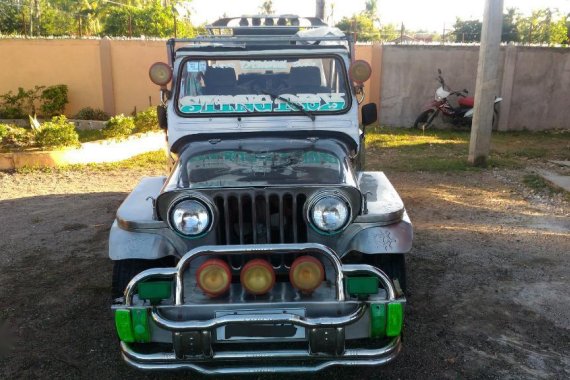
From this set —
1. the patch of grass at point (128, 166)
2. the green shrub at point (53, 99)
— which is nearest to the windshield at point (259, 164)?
the patch of grass at point (128, 166)

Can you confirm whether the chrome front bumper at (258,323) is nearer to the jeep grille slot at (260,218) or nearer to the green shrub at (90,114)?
the jeep grille slot at (260,218)

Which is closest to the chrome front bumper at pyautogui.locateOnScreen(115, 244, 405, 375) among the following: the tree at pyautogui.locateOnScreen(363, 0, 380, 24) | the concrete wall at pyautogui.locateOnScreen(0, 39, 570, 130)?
the concrete wall at pyautogui.locateOnScreen(0, 39, 570, 130)

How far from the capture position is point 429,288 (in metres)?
4.23

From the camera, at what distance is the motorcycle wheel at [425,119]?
12.5 meters

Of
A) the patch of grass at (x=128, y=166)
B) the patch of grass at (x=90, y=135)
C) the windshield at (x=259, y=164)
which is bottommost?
the patch of grass at (x=128, y=166)

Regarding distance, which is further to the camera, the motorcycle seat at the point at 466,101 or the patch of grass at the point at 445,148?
the motorcycle seat at the point at 466,101

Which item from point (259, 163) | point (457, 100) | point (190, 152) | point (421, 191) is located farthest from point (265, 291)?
point (457, 100)

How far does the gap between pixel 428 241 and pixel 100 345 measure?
3.14 meters

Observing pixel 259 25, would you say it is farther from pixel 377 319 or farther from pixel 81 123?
pixel 81 123

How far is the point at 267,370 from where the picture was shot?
2645 mm

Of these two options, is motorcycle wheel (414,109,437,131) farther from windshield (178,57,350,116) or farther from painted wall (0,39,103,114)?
Result: windshield (178,57,350,116)

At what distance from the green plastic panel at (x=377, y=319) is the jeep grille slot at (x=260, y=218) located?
1.96ft

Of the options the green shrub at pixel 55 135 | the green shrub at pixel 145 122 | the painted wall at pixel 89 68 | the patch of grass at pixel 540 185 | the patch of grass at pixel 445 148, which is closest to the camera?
the patch of grass at pixel 540 185

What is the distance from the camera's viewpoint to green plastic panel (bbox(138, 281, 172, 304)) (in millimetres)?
2590
